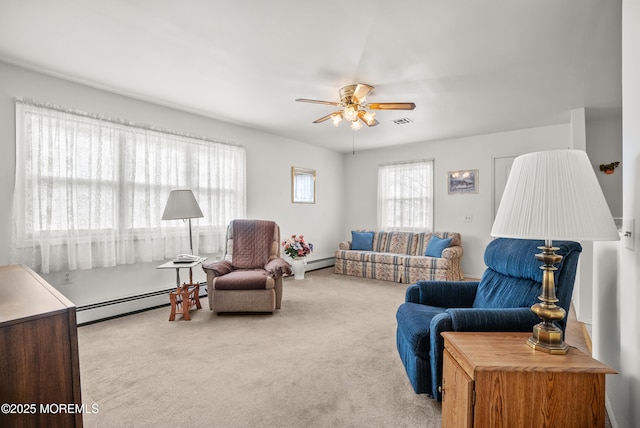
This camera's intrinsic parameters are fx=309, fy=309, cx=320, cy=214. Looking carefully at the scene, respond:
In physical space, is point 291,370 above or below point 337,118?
below

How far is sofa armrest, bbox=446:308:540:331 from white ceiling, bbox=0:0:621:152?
76.6 inches

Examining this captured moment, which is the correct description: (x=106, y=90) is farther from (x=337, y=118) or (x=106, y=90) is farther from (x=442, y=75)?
(x=442, y=75)

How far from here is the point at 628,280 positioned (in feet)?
4.38

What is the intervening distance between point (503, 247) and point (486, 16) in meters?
1.62

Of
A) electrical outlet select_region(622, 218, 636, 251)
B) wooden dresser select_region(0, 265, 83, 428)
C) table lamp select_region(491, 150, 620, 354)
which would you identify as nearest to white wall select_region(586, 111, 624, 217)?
electrical outlet select_region(622, 218, 636, 251)

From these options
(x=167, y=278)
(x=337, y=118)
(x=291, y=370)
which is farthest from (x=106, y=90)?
(x=291, y=370)

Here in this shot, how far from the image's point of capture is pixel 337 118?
334 centimetres

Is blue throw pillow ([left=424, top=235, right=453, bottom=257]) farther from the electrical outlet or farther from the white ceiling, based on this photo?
the electrical outlet

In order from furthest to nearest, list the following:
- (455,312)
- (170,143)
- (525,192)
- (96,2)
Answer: (170,143) → (96,2) → (455,312) → (525,192)

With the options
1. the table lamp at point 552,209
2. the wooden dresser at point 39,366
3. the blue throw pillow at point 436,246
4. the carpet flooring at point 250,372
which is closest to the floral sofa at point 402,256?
the blue throw pillow at point 436,246

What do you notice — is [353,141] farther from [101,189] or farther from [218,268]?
[101,189]

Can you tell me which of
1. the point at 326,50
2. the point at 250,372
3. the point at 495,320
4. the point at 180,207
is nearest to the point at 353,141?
the point at 326,50

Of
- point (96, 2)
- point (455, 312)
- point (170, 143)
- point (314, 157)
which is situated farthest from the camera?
point (314, 157)

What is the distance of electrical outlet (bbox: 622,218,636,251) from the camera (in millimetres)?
1264
